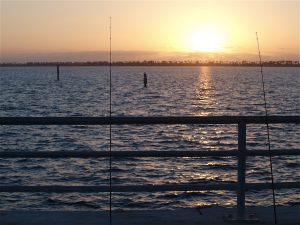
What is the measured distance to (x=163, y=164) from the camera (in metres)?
17.8

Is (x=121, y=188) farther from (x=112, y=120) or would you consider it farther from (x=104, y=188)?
(x=112, y=120)

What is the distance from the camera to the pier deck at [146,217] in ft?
20.0

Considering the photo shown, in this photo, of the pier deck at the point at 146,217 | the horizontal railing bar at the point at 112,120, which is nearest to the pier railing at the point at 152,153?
the horizontal railing bar at the point at 112,120

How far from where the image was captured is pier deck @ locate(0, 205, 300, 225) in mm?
6109

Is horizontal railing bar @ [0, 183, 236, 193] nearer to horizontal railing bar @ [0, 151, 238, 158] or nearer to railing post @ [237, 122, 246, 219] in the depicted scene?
railing post @ [237, 122, 246, 219]

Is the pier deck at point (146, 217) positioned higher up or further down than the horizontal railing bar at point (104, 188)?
further down

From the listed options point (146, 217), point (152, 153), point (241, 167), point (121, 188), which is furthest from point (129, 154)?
point (241, 167)

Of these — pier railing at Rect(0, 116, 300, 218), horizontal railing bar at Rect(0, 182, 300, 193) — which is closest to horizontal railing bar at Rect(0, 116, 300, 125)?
pier railing at Rect(0, 116, 300, 218)

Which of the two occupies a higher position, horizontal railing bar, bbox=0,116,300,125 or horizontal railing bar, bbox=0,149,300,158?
horizontal railing bar, bbox=0,116,300,125

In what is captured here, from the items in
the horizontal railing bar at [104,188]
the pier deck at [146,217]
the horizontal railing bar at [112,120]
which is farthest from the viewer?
the pier deck at [146,217]

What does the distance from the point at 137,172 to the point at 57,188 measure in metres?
10.7

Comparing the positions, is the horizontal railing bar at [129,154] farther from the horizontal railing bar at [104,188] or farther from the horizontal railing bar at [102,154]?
the horizontal railing bar at [104,188]

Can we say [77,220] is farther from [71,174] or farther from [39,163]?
[39,163]

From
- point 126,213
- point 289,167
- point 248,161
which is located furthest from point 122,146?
point 126,213
